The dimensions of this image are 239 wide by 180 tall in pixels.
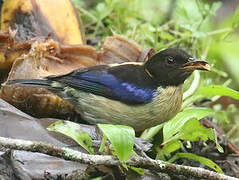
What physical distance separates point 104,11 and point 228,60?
1607mm

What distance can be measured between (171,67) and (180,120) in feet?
1.45

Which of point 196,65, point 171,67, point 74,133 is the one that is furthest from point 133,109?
point 74,133

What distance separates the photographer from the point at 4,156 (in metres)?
3.80

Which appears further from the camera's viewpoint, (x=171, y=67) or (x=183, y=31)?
(x=183, y=31)

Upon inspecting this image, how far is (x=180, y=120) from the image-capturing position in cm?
483

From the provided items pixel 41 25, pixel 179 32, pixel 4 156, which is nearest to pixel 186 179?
pixel 4 156

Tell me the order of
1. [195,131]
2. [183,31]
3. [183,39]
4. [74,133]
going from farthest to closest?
1. [183,31]
2. [183,39]
3. [195,131]
4. [74,133]

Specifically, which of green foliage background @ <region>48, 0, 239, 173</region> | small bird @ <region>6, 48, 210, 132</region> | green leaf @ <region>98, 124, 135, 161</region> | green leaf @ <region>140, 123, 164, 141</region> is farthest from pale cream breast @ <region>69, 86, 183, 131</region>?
green leaf @ <region>98, 124, 135, 161</region>

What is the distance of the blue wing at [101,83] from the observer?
4867mm

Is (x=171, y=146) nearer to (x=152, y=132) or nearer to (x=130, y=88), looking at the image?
(x=152, y=132)

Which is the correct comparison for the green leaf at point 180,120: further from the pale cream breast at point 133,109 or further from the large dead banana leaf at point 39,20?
the large dead banana leaf at point 39,20

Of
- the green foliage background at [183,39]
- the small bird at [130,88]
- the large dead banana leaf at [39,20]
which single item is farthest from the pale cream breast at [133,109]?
the large dead banana leaf at [39,20]

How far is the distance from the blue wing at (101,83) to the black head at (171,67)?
177 millimetres

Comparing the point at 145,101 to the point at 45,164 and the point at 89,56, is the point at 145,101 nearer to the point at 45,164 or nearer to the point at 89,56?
the point at 89,56
